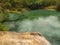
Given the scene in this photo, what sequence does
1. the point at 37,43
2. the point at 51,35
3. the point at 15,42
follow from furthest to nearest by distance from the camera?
the point at 51,35, the point at 37,43, the point at 15,42

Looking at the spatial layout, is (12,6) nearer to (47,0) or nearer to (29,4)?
(29,4)

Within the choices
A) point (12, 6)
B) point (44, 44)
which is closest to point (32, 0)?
point (12, 6)

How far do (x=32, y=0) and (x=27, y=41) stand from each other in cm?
5552

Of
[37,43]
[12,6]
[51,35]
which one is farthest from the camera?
[12,6]

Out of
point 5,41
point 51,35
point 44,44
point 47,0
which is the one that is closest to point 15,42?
point 5,41

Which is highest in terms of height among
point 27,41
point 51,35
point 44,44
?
point 27,41

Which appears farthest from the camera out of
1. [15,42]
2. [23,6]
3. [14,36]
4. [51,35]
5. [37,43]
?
[23,6]

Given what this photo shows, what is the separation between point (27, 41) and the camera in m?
12.2

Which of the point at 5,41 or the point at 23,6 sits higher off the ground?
the point at 5,41

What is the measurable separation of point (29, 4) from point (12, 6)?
23.3 feet

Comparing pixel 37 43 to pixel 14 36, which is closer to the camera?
pixel 37 43

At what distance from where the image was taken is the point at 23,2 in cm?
6575

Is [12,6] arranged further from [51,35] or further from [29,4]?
[51,35]

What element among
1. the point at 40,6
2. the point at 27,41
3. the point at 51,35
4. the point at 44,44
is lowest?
the point at 40,6
